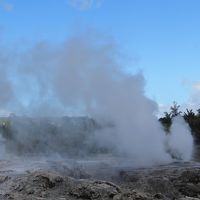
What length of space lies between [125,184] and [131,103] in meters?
5.63

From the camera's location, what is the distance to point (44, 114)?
18.6 metres

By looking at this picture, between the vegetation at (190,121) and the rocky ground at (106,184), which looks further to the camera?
the vegetation at (190,121)

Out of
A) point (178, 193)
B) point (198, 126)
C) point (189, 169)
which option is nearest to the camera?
point (178, 193)

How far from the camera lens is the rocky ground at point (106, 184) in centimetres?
1038

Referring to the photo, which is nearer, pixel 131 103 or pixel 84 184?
pixel 84 184

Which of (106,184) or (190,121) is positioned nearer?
(106,184)

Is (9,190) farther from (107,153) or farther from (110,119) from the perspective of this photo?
(107,153)

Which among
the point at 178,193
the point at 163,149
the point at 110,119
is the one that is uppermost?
the point at 110,119

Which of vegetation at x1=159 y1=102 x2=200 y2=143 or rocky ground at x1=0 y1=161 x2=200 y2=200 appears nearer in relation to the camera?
rocky ground at x1=0 y1=161 x2=200 y2=200

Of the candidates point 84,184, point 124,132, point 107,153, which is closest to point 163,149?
point 124,132

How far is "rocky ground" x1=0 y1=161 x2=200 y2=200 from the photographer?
34.0ft

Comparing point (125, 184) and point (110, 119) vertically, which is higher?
point (110, 119)

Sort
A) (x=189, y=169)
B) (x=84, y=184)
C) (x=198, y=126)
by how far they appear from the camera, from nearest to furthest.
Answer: (x=84, y=184), (x=189, y=169), (x=198, y=126)

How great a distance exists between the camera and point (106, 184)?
10.8 meters
